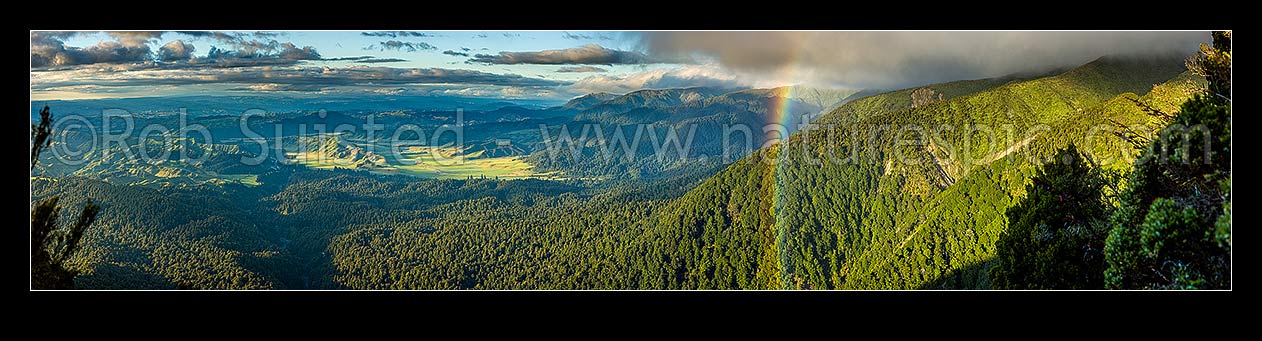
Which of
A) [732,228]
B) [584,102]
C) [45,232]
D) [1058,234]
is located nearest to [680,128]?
[584,102]

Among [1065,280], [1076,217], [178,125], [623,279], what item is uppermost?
[178,125]

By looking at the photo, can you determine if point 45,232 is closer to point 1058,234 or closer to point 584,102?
point 1058,234

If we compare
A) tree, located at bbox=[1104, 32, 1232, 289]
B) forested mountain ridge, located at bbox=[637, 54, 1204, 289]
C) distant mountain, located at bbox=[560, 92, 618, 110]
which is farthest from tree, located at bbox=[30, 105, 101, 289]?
distant mountain, located at bbox=[560, 92, 618, 110]

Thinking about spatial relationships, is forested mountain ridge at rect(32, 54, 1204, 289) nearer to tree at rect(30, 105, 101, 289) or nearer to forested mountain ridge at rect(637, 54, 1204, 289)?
forested mountain ridge at rect(637, 54, 1204, 289)

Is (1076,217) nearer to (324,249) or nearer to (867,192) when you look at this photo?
(867,192)

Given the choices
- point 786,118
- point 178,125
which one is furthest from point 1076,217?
point 786,118

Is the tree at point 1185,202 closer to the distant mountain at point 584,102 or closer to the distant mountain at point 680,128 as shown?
the distant mountain at point 680,128
